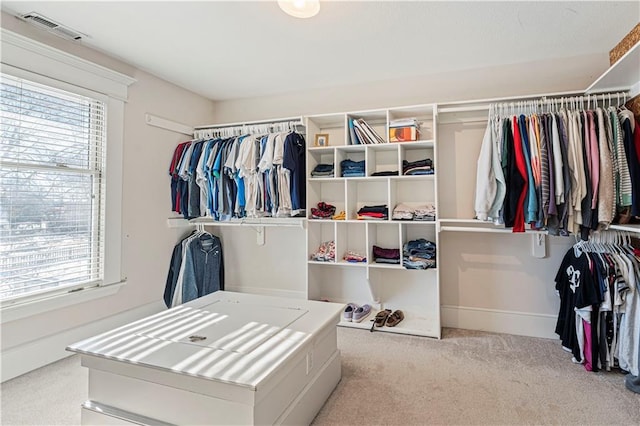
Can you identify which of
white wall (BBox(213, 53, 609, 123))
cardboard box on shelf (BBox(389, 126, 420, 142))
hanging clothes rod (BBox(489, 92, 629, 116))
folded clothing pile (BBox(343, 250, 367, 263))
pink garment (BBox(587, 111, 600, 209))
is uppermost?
white wall (BBox(213, 53, 609, 123))

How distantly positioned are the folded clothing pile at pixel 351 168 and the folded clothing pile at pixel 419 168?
0.39 metres

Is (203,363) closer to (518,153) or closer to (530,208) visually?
(530,208)

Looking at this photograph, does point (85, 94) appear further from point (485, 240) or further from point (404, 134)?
point (485, 240)

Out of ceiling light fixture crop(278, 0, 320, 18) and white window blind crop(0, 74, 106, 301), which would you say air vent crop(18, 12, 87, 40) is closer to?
white window blind crop(0, 74, 106, 301)

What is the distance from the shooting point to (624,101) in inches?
95.5

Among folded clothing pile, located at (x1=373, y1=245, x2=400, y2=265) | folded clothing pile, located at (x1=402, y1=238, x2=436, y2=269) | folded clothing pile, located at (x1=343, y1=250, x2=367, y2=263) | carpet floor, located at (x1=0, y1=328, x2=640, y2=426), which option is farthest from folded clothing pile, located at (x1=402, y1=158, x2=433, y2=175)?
carpet floor, located at (x1=0, y1=328, x2=640, y2=426)

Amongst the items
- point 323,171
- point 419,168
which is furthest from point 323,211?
point 419,168

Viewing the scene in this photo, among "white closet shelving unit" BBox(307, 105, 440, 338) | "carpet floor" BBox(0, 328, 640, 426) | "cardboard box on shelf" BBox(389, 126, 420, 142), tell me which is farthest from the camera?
"white closet shelving unit" BBox(307, 105, 440, 338)

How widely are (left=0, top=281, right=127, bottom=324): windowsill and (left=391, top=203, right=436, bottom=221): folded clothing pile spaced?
2.54m

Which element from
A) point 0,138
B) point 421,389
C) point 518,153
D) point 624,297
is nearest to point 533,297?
point 624,297

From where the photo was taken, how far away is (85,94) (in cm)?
261

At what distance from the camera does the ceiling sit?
6.88 ft

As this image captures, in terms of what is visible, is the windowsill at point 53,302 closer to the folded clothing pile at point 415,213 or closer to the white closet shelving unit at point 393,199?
the white closet shelving unit at point 393,199

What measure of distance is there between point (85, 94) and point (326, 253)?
2.44 metres
